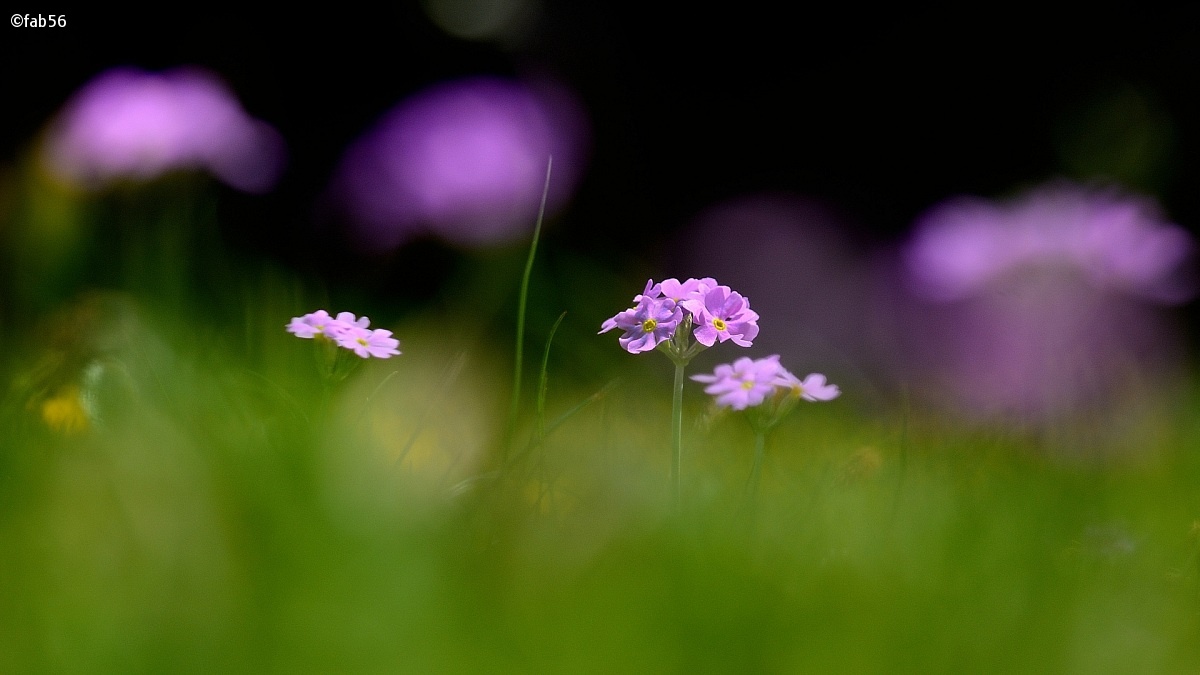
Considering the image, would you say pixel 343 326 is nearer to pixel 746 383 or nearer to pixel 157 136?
pixel 746 383

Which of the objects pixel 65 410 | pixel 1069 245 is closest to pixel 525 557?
pixel 65 410

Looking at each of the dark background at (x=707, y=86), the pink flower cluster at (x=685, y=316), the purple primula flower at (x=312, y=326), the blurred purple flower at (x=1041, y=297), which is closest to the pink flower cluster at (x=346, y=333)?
the purple primula flower at (x=312, y=326)

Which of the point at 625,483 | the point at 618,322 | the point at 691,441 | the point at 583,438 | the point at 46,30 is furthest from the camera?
the point at 46,30

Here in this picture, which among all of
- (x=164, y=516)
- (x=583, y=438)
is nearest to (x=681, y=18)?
(x=583, y=438)

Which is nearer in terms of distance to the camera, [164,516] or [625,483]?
[164,516]

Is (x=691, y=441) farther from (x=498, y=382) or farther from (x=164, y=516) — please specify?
(x=498, y=382)

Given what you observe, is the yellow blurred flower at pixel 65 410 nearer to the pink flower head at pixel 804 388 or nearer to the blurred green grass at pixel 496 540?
the blurred green grass at pixel 496 540
